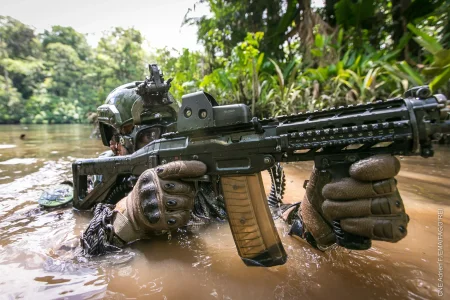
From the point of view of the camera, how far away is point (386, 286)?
1274 mm

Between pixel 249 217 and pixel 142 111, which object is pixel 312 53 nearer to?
pixel 142 111

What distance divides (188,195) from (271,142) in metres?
0.70

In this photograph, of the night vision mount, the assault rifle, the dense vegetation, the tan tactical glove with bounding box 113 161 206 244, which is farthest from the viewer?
the dense vegetation

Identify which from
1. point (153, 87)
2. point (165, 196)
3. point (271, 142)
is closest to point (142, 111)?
point (153, 87)

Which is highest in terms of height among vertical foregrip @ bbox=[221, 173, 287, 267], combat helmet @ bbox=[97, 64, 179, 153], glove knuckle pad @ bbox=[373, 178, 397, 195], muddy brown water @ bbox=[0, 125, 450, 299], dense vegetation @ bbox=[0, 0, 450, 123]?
dense vegetation @ bbox=[0, 0, 450, 123]

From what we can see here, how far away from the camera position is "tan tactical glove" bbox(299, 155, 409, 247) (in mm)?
1154

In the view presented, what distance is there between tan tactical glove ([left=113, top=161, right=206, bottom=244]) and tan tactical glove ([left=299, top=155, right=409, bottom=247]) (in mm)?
784

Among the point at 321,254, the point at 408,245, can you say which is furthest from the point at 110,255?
the point at 408,245

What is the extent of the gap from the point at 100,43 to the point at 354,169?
49.8 m

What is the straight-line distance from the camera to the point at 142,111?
8.19 ft

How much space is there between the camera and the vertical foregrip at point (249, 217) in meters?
1.51

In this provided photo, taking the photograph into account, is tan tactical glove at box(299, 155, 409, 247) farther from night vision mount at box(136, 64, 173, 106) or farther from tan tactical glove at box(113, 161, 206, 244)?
night vision mount at box(136, 64, 173, 106)

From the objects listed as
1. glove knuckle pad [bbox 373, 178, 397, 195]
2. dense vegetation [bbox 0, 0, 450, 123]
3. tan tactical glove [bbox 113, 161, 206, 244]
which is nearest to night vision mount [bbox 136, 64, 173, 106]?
tan tactical glove [bbox 113, 161, 206, 244]

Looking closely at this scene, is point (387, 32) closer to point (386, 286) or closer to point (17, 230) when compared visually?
point (386, 286)
